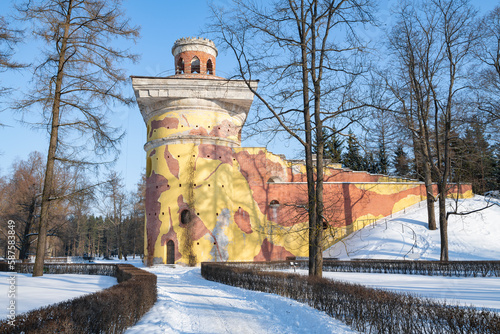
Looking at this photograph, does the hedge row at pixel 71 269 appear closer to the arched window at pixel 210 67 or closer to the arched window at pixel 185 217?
the arched window at pixel 185 217

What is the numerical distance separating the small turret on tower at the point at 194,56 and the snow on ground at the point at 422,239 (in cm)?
1754

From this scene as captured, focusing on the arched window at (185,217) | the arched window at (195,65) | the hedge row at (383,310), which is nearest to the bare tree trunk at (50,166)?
the hedge row at (383,310)

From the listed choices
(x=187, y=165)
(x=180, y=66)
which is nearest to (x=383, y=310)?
(x=187, y=165)

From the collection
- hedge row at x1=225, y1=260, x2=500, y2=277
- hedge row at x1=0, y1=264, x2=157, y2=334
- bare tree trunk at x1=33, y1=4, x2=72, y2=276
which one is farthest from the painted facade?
hedge row at x1=0, y1=264, x2=157, y2=334

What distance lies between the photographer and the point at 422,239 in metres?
24.9

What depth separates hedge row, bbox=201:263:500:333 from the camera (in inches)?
197

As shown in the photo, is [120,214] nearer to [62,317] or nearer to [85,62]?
[85,62]

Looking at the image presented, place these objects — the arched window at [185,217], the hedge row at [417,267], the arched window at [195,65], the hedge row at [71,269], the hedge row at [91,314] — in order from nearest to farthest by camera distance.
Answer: the hedge row at [91,314], the hedge row at [417,267], the hedge row at [71,269], the arched window at [185,217], the arched window at [195,65]

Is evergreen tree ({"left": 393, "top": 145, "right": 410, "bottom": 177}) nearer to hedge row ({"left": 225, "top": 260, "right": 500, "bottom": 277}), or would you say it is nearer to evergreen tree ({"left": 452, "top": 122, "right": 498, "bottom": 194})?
evergreen tree ({"left": 452, "top": 122, "right": 498, "bottom": 194})

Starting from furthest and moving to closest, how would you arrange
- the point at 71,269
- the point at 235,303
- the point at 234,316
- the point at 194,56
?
the point at 194,56
the point at 71,269
the point at 235,303
the point at 234,316

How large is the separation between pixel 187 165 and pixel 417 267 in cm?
1647

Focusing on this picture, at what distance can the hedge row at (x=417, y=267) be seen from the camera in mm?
15617

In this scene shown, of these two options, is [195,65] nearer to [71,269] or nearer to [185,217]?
[185,217]

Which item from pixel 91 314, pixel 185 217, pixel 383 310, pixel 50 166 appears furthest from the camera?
pixel 185 217
